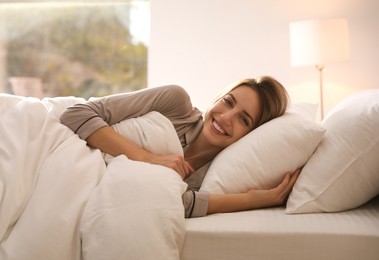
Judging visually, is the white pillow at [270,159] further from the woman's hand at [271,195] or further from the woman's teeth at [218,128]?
the woman's teeth at [218,128]

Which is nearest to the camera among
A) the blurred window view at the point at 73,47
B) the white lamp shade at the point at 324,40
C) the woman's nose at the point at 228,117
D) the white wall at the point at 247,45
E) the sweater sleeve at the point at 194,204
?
the sweater sleeve at the point at 194,204

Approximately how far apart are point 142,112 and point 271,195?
1.71 ft

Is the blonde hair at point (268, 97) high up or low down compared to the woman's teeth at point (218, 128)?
up

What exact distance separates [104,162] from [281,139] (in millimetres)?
525

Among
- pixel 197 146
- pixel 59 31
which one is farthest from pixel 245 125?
pixel 59 31

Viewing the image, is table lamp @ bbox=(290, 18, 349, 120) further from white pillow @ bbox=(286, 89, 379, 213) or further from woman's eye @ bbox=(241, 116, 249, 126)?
white pillow @ bbox=(286, 89, 379, 213)

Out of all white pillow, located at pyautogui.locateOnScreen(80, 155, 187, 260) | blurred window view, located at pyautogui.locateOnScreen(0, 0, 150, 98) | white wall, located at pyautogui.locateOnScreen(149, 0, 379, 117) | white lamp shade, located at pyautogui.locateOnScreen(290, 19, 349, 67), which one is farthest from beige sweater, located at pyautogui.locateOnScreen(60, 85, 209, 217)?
blurred window view, located at pyautogui.locateOnScreen(0, 0, 150, 98)

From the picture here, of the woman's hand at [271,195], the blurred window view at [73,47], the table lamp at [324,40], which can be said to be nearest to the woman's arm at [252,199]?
the woman's hand at [271,195]

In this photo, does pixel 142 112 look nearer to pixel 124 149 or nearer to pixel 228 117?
pixel 124 149

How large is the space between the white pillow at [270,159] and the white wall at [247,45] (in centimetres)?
186

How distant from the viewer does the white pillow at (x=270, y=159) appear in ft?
4.10

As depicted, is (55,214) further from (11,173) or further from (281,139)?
(281,139)

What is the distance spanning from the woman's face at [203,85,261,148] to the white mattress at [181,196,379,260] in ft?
1.47

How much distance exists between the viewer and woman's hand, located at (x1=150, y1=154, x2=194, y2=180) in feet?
4.35
